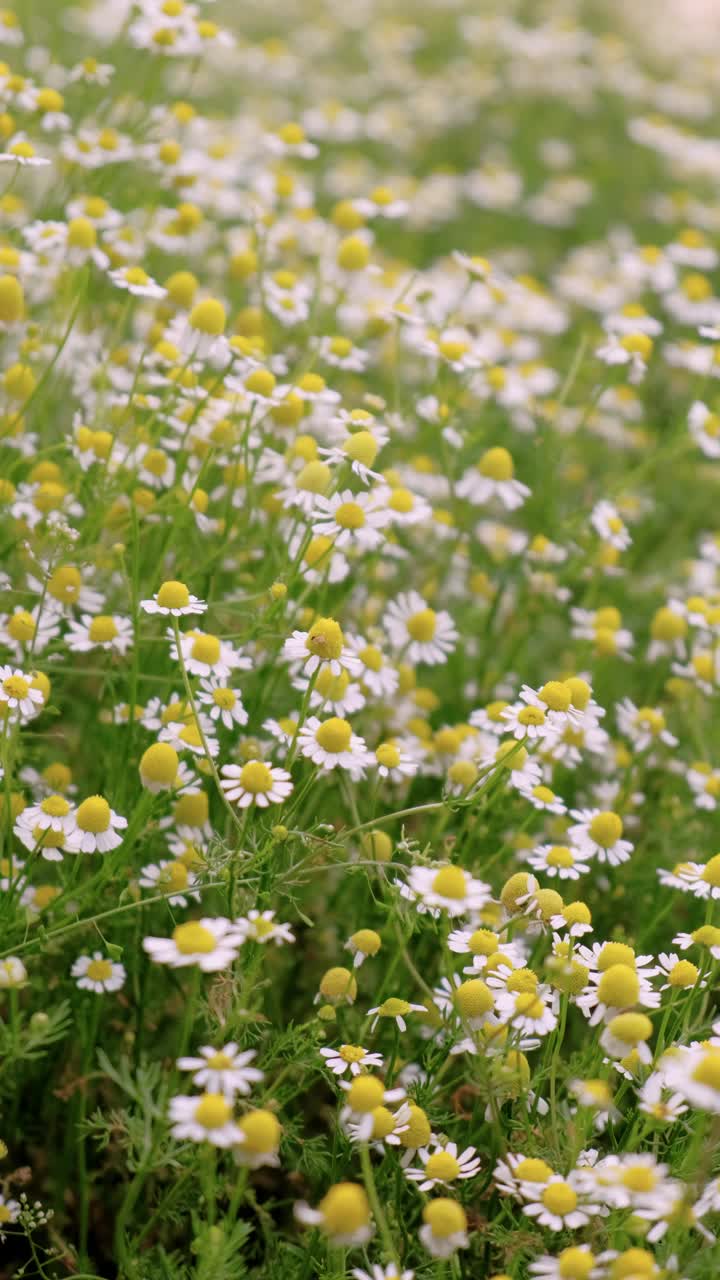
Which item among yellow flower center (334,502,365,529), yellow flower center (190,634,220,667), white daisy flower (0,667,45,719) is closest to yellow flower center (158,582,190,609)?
yellow flower center (190,634,220,667)

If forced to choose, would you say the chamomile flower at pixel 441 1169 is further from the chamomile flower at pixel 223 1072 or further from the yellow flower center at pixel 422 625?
the yellow flower center at pixel 422 625

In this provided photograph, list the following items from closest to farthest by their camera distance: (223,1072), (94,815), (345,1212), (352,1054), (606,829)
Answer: (345,1212) < (223,1072) < (352,1054) < (94,815) < (606,829)

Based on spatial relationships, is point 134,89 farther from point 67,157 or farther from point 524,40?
point 524,40

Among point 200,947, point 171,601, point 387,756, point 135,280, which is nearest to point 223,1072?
point 200,947

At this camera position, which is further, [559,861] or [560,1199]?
[559,861]

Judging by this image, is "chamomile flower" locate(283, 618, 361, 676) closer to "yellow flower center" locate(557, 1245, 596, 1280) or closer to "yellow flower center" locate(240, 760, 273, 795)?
"yellow flower center" locate(240, 760, 273, 795)

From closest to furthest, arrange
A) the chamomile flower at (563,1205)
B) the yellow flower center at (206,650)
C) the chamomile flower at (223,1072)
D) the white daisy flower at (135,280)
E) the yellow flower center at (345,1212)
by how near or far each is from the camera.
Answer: the yellow flower center at (345,1212)
the chamomile flower at (223,1072)
the chamomile flower at (563,1205)
the yellow flower center at (206,650)
the white daisy flower at (135,280)

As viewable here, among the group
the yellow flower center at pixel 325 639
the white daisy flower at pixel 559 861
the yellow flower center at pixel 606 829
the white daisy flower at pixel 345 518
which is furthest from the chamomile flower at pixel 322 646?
the yellow flower center at pixel 606 829

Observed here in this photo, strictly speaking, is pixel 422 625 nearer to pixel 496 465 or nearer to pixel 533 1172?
pixel 496 465
